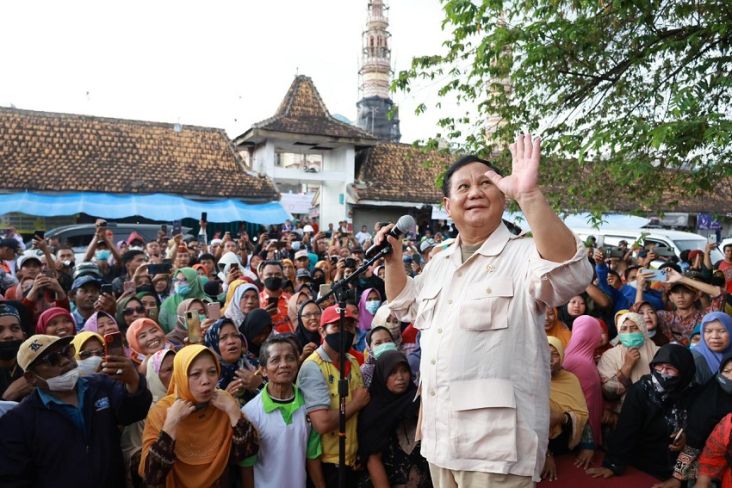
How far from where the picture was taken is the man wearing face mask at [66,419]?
236 cm

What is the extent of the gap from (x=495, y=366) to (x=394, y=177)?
1853 centimetres

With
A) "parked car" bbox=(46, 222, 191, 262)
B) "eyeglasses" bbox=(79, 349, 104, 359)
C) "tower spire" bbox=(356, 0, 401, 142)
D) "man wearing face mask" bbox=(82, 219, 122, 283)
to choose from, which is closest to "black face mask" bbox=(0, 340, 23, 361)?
"eyeglasses" bbox=(79, 349, 104, 359)

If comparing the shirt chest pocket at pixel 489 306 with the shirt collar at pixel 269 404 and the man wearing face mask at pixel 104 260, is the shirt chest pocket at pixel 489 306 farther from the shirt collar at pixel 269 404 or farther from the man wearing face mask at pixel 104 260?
the man wearing face mask at pixel 104 260

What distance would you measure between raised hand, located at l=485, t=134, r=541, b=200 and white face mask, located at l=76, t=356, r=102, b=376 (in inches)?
97.0

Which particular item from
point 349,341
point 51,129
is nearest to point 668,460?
point 349,341

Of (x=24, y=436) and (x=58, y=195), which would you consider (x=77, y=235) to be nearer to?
(x=58, y=195)

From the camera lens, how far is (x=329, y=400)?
3262 mm

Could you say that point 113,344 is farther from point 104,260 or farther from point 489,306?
point 104,260

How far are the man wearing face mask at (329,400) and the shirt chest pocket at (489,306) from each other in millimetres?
1655

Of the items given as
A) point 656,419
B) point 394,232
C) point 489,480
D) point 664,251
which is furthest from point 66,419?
point 664,251

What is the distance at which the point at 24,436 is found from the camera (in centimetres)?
236

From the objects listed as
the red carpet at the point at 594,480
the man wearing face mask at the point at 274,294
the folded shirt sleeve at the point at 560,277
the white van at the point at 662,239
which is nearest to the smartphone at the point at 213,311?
the man wearing face mask at the point at 274,294

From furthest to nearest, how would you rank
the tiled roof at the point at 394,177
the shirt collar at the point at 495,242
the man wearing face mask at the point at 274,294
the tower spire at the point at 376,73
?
the tower spire at the point at 376,73 < the tiled roof at the point at 394,177 < the man wearing face mask at the point at 274,294 < the shirt collar at the point at 495,242

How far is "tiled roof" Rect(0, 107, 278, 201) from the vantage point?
1509 cm
